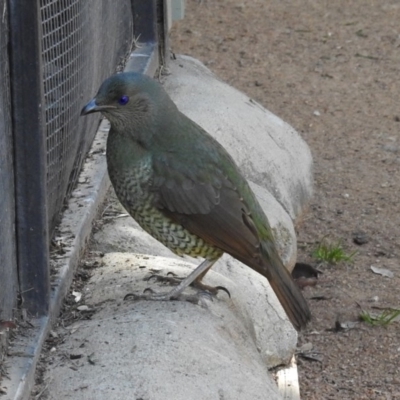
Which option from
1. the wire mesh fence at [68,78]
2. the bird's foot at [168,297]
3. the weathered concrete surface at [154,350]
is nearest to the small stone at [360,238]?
the wire mesh fence at [68,78]

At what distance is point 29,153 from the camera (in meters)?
3.52

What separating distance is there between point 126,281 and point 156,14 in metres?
2.95

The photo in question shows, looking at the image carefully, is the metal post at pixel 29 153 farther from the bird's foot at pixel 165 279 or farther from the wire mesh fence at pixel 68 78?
the bird's foot at pixel 165 279

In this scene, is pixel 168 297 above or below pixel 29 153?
below

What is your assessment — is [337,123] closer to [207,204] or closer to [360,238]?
[360,238]

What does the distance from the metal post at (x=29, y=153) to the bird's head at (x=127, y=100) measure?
0.47 metres

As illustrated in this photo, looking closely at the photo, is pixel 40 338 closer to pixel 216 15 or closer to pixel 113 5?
pixel 113 5

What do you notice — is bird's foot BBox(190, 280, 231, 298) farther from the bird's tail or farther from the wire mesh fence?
the wire mesh fence

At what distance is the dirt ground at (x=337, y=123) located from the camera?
5.27m

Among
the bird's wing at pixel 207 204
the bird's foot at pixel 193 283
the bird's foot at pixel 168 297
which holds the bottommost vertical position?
the bird's foot at pixel 193 283

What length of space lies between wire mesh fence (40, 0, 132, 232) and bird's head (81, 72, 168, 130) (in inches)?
9.2

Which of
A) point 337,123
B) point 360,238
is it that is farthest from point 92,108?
point 337,123

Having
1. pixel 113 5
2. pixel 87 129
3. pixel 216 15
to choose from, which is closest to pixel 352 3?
pixel 216 15

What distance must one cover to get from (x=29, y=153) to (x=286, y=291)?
1.20 meters
